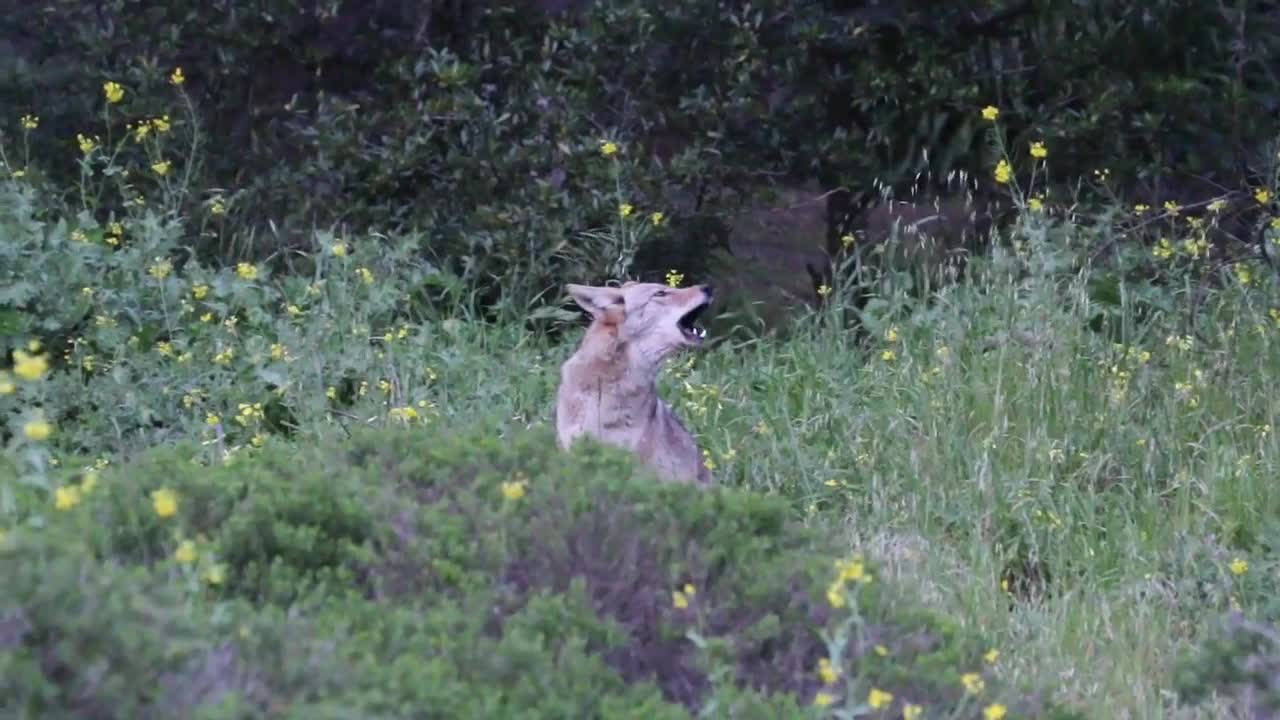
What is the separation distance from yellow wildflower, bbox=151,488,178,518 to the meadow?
1.2 inches

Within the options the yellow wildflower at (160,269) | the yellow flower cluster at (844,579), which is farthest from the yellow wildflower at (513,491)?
the yellow wildflower at (160,269)

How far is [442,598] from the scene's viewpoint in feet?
12.8

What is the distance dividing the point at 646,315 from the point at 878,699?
359 cm

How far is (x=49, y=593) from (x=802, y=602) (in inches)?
66.7

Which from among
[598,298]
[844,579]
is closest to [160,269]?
[598,298]

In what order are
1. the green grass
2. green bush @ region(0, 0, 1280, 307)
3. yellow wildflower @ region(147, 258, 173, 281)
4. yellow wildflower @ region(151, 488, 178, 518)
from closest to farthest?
yellow wildflower @ region(151, 488, 178, 518) → the green grass → yellow wildflower @ region(147, 258, 173, 281) → green bush @ region(0, 0, 1280, 307)

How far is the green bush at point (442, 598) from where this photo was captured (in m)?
3.31

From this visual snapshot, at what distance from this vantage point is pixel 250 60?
9797 mm

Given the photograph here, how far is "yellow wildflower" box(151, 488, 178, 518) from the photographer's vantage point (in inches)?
149

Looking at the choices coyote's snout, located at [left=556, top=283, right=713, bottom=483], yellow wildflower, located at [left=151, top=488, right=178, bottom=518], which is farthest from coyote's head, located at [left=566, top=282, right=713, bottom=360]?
yellow wildflower, located at [left=151, top=488, right=178, bottom=518]

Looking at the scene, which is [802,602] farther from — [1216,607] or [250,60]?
[250,60]

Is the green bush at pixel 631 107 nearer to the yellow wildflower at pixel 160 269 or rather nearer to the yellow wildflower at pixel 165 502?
the yellow wildflower at pixel 160 269

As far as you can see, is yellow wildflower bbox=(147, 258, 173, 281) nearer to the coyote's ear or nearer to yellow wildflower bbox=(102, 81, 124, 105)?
yellow wildflower bbox=(102, 81, 124, 105)

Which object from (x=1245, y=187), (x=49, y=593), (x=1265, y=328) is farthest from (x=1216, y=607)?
(x=49, y=593)
